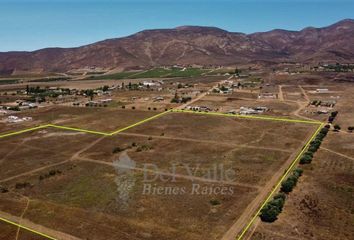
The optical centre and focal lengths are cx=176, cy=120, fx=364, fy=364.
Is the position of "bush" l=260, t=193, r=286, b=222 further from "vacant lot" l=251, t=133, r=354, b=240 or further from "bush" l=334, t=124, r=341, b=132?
"bush" l=334, t=124, r=341, b=132

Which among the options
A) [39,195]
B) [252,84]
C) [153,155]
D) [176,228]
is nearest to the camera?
[176,228]

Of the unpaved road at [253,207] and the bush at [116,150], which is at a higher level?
the bush at [116,150]

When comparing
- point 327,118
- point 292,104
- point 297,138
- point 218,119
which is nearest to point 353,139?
point 297,138

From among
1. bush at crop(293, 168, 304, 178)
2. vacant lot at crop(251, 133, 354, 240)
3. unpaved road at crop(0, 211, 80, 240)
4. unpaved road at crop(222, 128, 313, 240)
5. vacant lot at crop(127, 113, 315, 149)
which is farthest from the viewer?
vacant lot at crop(127, 113, 315, 149)

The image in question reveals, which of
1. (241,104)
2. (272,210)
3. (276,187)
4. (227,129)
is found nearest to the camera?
(272,210)

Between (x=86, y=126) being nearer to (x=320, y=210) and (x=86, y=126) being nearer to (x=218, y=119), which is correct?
(x=218, y=119)

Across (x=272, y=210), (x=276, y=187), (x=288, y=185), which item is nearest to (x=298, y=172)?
(x=276, y=187)

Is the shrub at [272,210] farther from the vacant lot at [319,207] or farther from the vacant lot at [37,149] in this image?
the vacant lot at [37,149]

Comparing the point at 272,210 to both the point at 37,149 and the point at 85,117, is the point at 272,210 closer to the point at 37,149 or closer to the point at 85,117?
the point at 37,149

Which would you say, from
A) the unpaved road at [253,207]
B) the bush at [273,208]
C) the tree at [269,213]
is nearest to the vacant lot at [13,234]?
the unpaved road at [253,207]

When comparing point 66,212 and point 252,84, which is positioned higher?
point 252,84

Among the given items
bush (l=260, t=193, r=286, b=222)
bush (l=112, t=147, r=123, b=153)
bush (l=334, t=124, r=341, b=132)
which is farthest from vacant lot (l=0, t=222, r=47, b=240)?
bush (l=334, t=124, r=341, b=132)
